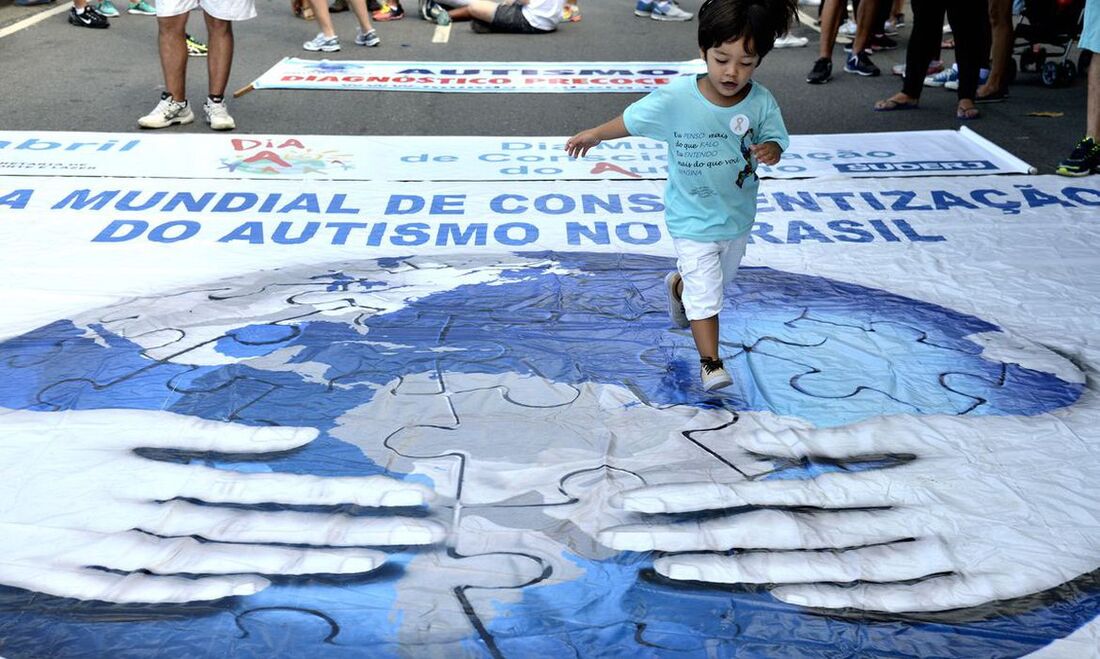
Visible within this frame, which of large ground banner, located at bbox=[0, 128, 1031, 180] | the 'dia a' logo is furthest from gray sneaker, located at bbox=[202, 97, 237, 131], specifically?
the 'dia a' logo

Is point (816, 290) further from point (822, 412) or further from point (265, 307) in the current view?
point (265, 307)

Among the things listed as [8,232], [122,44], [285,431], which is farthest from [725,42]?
[122,44]

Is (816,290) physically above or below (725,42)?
below

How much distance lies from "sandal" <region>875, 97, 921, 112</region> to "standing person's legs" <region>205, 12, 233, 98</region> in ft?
10.7

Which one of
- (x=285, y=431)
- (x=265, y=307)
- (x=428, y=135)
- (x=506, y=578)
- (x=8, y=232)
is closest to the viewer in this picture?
(x=506, y=578)

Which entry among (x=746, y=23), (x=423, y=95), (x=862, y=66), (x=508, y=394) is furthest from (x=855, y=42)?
(x=508, y=394)

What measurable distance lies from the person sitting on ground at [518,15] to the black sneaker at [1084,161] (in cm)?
443

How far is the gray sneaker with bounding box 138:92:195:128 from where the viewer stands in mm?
5230

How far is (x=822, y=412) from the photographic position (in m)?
2.72

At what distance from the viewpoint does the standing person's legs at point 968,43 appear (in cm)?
550

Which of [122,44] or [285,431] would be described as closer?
[285,431]

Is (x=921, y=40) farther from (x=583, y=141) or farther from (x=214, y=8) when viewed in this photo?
(x=583, y=141)

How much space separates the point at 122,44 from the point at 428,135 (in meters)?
3.15

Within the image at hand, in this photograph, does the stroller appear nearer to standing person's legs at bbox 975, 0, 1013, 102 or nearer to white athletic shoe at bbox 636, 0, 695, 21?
standing person's legs at bbox 975, 0, 1013, 102
